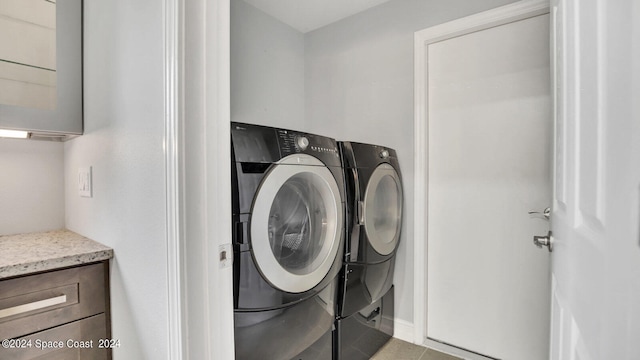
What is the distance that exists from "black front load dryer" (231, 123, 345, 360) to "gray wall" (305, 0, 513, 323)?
74cm

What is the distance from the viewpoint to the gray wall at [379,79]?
1953mm

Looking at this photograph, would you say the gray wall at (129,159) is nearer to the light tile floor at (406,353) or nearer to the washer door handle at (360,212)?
the washer door handle at (360,212)

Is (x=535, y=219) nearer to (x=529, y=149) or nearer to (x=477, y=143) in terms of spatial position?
(x=529, y=149)

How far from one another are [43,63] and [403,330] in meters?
2.46

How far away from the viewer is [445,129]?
1.89 meters

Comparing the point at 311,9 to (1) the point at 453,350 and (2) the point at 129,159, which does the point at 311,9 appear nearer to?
(2) the point at 129,159

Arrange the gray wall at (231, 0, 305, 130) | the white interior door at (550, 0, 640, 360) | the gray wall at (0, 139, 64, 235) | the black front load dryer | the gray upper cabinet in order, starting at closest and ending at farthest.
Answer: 1. the white interior door at (550, 0, 640, 360)
2. the black front load dryer
3. the gray upper cabinet
4. the gray wall at (0, 139, 64, 235)
5. the gray wall at (231, 0, 305, 130)

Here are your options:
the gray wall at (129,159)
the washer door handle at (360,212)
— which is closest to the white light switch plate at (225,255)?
the gray wall at (129,159)

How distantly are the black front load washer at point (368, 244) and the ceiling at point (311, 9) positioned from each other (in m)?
1.17

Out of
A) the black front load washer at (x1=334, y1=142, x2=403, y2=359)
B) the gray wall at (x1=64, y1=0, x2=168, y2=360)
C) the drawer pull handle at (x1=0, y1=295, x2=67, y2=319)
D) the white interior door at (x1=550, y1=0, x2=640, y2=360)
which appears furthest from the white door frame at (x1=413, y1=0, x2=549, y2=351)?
the drawer pull handle at (x1=0, y1=295, x2=67, y2=319)

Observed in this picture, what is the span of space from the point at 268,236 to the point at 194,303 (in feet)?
1.35

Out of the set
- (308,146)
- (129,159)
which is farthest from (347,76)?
(129,159)

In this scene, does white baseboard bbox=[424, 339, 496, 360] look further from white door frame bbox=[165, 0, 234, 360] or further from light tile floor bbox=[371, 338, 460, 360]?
white door frame bbox=[165, 0, 234, 360]

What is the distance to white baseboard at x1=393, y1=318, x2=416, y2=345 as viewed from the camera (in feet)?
6.33
